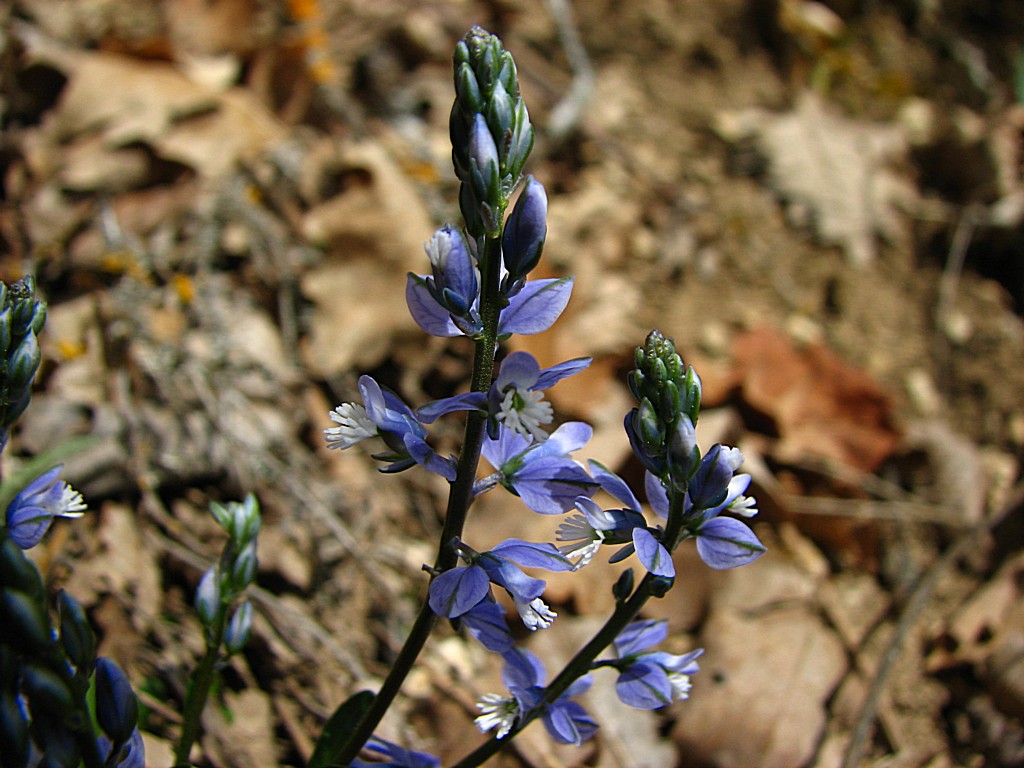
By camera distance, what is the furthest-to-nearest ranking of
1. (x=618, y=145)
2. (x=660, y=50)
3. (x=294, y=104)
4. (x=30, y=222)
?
1. (x=660, y=50)
2. (x=618, y=145)
3. (x=294, y=104)
4. (x=30, y=222)

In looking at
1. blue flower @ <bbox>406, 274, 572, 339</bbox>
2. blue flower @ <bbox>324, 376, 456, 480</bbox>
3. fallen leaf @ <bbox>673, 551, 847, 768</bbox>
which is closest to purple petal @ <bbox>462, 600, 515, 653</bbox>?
blue flower @ <bbox>324, 376, 456, 480</bbox>

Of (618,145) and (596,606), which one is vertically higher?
(618,145)

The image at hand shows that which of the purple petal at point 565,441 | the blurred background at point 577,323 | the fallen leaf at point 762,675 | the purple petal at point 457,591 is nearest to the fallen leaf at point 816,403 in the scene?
the blurred background at point 577,323

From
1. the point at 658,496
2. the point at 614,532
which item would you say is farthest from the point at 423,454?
the point at 658,496

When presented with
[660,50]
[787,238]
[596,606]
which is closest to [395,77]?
[660,50]

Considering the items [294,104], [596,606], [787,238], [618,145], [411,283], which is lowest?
[596,606]

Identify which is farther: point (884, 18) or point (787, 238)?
point (884, 18)

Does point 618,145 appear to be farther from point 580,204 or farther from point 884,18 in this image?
point 884,18

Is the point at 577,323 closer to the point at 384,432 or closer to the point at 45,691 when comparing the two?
the point at 384,432
